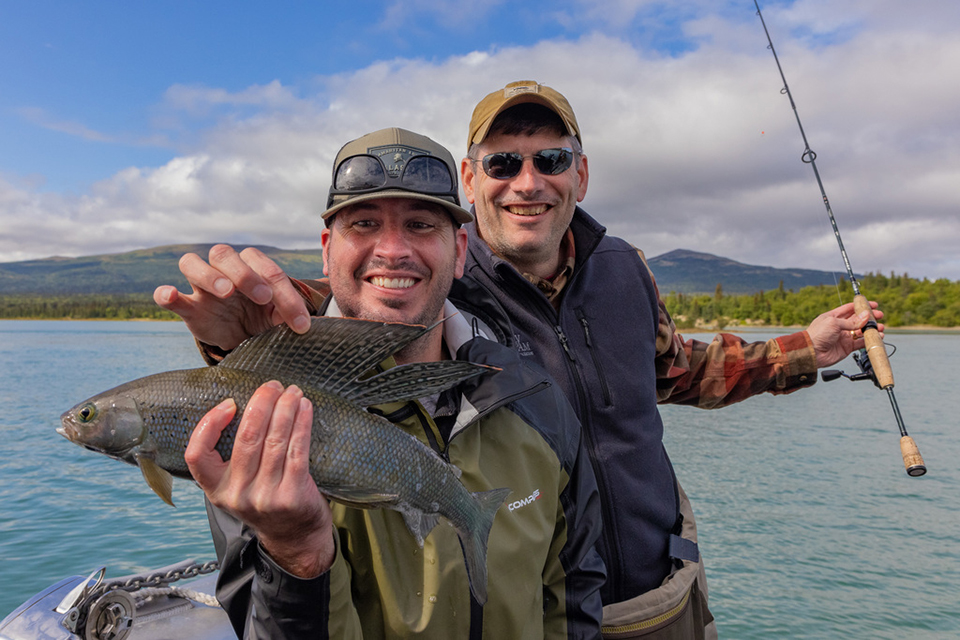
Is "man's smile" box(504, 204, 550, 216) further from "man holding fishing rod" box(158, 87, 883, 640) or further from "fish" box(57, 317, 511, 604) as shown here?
Result: "fish" box(57, 317, 511, 604)

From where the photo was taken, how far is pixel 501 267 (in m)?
3.68

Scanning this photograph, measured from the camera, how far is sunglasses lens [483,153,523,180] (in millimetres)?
3918

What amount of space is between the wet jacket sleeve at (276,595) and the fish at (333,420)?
12.4 inches

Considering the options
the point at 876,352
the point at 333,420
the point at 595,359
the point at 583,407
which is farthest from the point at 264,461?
the point at 876,352

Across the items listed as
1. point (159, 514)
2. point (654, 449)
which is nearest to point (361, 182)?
point (654, 449)

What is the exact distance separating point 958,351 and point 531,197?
249 ft

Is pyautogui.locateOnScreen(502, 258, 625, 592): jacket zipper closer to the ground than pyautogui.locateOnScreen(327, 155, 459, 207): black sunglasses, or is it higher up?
closer to the ground

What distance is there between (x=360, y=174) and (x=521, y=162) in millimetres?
1475

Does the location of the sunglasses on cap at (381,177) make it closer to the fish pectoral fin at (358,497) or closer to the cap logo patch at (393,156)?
the cap logo patch at (393,156)

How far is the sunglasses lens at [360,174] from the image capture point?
269 cm

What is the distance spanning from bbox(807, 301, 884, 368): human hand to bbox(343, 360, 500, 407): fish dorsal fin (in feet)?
13.0

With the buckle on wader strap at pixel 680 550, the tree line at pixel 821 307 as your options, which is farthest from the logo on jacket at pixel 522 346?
the tree line at pixel 821 307

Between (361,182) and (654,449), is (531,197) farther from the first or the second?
(654,449)

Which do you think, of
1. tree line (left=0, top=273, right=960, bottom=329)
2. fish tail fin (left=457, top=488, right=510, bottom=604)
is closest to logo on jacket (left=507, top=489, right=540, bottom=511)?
fish tail fin (left=457, top=488, right=510, bottom=604)
